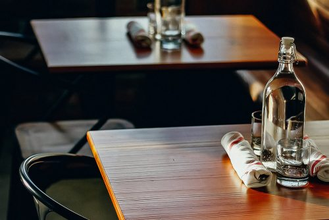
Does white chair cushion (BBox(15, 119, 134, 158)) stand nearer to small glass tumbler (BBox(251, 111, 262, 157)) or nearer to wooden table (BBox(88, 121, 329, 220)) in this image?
wooden table (BBox(88, 121, 329, 220))

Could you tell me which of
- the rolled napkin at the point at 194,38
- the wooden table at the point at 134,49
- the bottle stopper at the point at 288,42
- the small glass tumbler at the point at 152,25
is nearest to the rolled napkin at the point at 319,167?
the bottle stopper at the point at 288,42

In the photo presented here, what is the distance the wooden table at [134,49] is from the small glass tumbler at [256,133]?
3.12 feet

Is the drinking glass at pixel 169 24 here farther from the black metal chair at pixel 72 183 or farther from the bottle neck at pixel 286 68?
the bottle neck at pixel 286 68

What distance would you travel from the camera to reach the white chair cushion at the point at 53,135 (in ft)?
8.79

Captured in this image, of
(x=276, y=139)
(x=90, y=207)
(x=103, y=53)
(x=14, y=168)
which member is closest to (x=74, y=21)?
(x=103, y=53)

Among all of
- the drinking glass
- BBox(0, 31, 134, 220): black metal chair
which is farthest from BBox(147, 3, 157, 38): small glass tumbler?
BBox(0, 31, 134, 220): black metal chair

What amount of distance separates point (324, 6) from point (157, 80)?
3.52ft

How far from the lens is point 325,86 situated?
11.2ft

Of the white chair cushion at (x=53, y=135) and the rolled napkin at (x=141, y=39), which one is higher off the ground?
the rolled napkin at (x=141, y=39)

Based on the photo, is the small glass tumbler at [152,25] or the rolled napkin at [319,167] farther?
the small glass tumbler at [152,25]

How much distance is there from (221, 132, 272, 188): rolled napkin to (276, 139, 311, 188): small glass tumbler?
0.11ft

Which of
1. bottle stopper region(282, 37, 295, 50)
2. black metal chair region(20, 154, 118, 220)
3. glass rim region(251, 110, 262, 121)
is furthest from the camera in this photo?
black metal chair region(20, 154, 118, 220)

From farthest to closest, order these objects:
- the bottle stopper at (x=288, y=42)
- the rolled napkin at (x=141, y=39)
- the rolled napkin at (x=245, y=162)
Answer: the rolled napkin at (x=141, y=39), the rolled napkin at (x=245, y=162), the bottle stopper at (x=288, y=42)

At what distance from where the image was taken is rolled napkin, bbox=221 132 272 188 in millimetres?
1579
